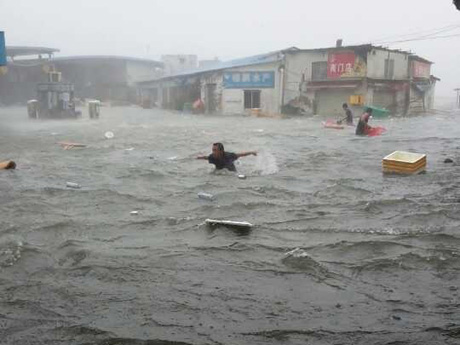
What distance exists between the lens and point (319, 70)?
2922cm

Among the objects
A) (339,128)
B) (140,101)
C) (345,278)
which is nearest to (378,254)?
(345,278)

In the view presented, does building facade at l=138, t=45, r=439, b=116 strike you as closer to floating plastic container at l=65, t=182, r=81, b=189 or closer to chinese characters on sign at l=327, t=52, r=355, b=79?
chinese characters on sign at l=327, t=52, r=355, b=79

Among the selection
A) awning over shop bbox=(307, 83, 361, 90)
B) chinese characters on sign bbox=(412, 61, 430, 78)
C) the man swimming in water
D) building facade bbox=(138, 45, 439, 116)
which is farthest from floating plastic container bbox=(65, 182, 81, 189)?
chinese characters on sign bbox=(412, 61, 430, 78)

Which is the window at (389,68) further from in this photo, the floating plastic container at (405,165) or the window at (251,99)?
the floating plastic container at (405,165)

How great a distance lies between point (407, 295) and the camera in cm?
394

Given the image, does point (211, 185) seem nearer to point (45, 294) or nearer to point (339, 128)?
point (45, 294)

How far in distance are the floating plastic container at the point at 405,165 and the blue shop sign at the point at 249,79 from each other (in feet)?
70.1

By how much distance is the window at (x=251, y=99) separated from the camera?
31000mm

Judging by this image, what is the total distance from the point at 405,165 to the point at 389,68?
912 inches

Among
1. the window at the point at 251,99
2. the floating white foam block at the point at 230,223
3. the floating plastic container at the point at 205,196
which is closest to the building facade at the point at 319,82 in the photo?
the window at the point at 251,99

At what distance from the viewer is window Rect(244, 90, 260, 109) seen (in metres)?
31.0

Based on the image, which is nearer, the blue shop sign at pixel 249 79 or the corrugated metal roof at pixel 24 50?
the blue shop sign at pixel 249 79

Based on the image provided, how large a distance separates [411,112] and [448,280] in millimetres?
29875

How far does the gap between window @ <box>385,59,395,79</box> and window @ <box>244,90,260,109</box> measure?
856cm
